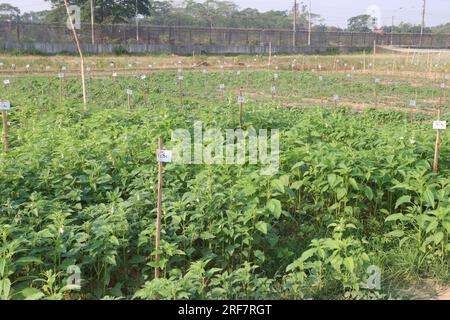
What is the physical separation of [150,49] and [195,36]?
9.91m

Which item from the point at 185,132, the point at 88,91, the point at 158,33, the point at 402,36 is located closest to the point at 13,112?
the point at 185,132

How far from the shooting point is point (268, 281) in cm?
299

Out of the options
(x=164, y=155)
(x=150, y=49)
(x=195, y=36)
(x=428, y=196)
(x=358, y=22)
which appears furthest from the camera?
(x=358, y=22)

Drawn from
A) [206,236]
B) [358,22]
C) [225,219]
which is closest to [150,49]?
Answer: [225,219]

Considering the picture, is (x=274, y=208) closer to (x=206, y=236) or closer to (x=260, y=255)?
(x=260, y=255)

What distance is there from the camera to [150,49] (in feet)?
115

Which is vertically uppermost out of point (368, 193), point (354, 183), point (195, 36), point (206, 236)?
point (195, 36)

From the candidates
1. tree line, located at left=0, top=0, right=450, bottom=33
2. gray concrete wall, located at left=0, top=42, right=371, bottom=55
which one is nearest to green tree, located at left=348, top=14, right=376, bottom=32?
tree line, located at left=0, top=0, right=450, bottom=33

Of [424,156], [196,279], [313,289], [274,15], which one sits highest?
[274,15]

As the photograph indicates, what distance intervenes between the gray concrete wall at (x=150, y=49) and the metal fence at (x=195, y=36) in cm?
126

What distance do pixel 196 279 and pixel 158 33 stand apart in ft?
134

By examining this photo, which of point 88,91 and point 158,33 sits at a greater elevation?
point 158,33

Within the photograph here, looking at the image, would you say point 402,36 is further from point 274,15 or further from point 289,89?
point 289,89

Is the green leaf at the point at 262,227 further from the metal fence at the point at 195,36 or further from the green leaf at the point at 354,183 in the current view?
the metal fence at the point at 195,36
